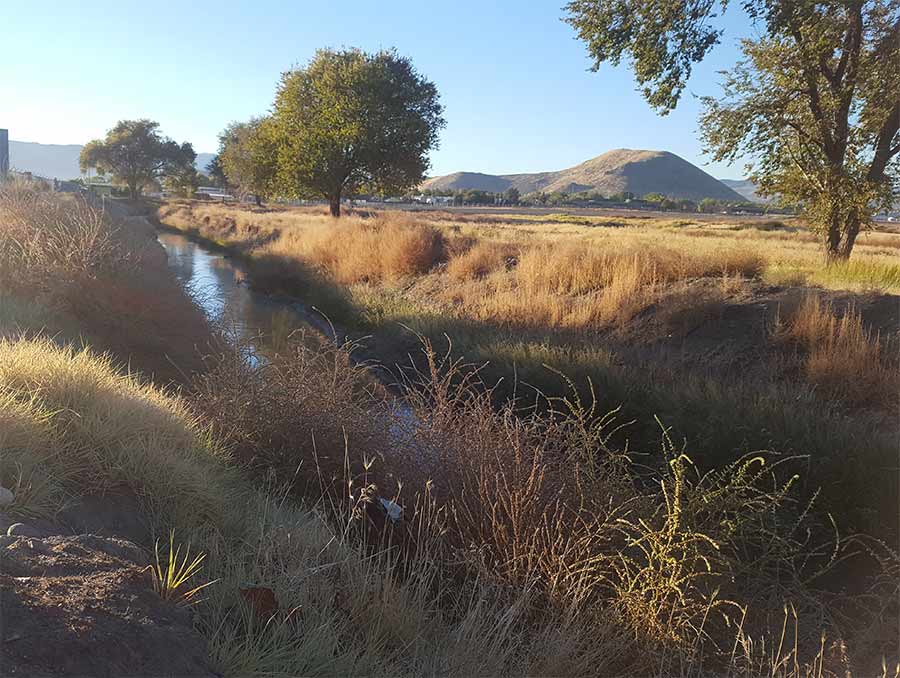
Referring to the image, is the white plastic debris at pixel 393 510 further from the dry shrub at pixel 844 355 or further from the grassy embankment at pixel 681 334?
the dry shrub at pixel 844 355

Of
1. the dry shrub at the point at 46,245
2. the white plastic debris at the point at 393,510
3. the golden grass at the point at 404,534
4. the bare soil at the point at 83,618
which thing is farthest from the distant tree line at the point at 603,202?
the bare soil at the point at 83,618

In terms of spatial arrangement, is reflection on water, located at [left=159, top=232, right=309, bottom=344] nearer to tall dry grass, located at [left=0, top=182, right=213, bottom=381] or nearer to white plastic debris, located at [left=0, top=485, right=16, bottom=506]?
tall dry grass, located at [left=0, top=182, right=213, bottom=381]

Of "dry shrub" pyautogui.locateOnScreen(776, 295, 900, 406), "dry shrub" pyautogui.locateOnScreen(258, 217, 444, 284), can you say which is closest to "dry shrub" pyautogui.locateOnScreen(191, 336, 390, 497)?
"dry shrub" pyautogui.locateOnScreen(776, 295, 900, 406)

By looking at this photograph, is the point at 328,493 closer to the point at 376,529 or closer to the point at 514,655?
the point at 376,529

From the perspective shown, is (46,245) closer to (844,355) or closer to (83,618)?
(83,618)

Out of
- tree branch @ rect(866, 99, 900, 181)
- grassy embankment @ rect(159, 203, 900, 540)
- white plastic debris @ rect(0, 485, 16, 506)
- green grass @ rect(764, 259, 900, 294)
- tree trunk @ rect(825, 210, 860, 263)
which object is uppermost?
tree branch @ rect(866, 99, 900, 181)

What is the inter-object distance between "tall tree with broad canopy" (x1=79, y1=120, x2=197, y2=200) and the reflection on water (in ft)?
150

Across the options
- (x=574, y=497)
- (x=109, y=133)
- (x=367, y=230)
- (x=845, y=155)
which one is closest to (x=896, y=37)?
(x=845, y=155)

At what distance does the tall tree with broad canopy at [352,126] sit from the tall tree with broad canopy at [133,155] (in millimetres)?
49987

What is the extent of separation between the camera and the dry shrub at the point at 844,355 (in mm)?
7852

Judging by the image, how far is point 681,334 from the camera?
1131 centimetres

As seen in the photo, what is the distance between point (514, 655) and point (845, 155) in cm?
1406

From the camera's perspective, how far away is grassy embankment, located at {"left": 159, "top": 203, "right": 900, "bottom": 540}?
707 cm

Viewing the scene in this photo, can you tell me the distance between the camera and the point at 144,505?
3758 mm
